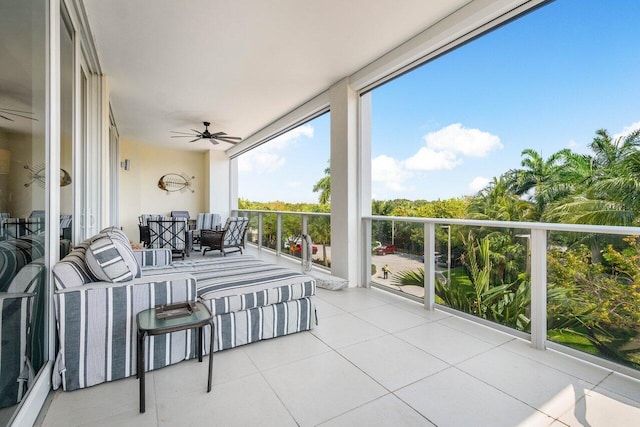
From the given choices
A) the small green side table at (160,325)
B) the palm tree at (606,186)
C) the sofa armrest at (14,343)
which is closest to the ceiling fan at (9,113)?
the sofa armrest at (14,343)

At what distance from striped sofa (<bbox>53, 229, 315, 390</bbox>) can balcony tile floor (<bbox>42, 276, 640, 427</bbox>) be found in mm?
98

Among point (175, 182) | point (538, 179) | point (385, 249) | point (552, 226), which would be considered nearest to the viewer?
point (552, 226)

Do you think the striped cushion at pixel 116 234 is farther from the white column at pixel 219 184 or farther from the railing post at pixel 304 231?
the white column at pixel 219 184

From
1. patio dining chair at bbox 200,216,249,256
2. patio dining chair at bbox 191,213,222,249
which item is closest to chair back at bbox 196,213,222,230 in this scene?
patio dining chair at bbox 191,213,222,249

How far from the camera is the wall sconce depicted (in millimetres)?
1191

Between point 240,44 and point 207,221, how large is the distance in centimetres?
534

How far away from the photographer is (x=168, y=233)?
5320 millimetres

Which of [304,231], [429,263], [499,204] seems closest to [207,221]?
[304,231]

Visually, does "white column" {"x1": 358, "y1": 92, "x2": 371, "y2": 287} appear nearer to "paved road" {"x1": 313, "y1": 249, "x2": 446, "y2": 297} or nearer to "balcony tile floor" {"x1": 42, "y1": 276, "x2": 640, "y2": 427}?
"paved road" {"x1": 313, "y1": 249, "x2": 446, "y2": 297}

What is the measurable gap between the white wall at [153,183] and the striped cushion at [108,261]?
715 cm

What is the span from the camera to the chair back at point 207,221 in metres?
7.70

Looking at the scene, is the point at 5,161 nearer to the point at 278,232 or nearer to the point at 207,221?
the point at 278,232

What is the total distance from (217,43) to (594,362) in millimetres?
4335

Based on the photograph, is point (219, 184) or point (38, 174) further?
point (219, 184)
